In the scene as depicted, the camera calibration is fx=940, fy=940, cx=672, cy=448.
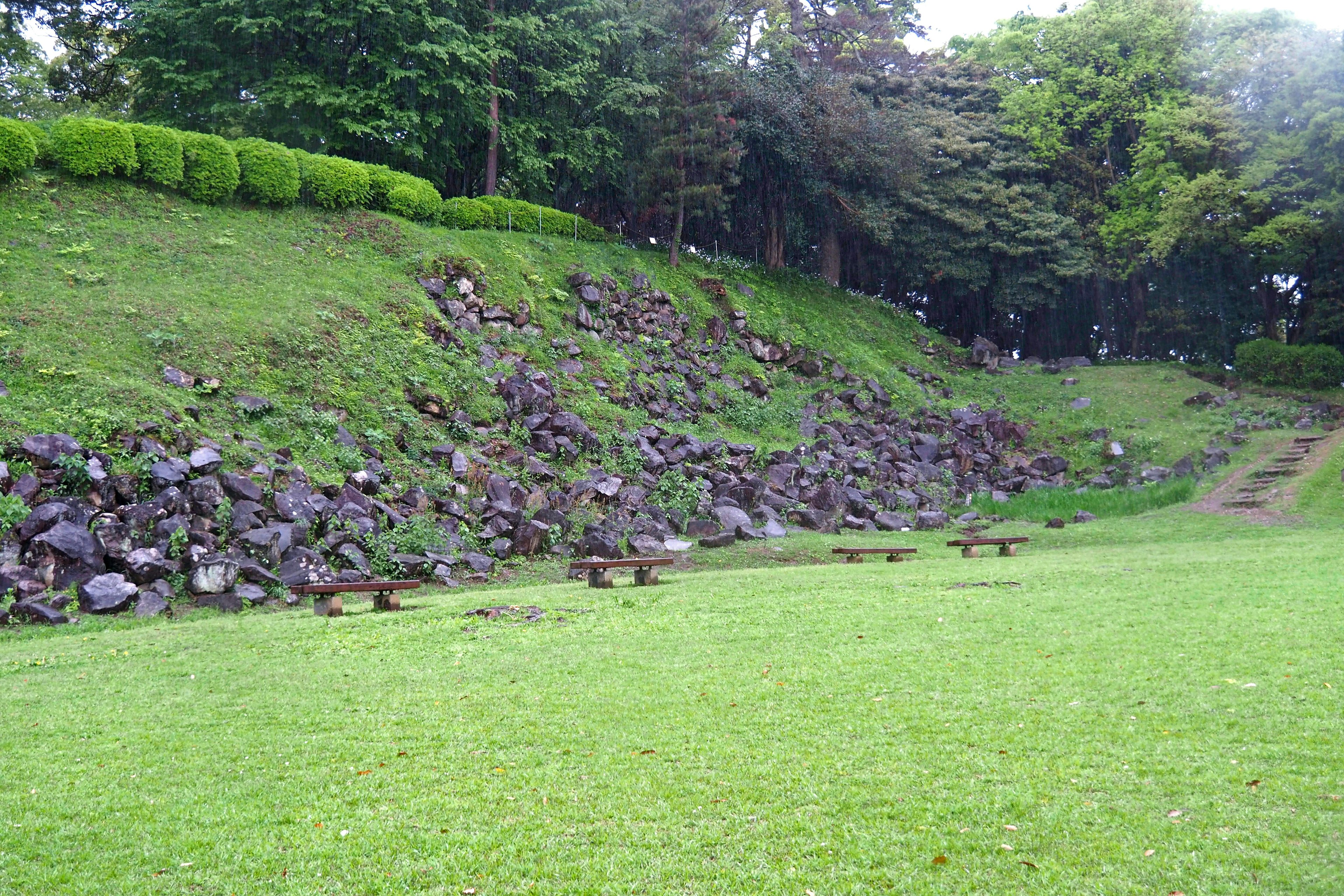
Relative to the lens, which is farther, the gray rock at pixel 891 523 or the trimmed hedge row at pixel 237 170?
the trimmed hedge row at pixel 237 170

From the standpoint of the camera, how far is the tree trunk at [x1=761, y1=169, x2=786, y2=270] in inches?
1319

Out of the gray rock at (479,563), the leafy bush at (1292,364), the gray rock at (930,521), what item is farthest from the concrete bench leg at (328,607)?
the leafy bush at (1292,364)

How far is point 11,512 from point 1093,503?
69.2 ft

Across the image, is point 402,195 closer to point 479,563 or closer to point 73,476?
point 479,563

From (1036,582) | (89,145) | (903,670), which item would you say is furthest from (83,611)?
(89,145)

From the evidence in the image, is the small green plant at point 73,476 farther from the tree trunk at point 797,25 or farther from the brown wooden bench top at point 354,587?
the tree trunk at point 797,25

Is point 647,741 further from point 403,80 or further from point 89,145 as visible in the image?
point 403,80

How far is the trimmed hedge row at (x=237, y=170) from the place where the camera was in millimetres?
21000

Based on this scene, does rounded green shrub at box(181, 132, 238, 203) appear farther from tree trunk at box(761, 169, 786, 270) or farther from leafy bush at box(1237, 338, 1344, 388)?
leafy bush at box(1237, 338, 1344, 388)

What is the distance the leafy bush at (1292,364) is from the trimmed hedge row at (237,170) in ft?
79.3

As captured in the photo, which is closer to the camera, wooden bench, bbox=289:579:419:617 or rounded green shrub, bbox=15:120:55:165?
wooden bench, bbox=289:579:419:617

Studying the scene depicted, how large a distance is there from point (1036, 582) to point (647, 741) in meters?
7.99

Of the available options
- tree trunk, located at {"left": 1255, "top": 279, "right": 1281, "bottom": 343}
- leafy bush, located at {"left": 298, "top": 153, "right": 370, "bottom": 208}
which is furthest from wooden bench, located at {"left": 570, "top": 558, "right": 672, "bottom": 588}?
tree trunk, located at {"left": 1255, "top": 279, "right": 1281, "bottom": 343}

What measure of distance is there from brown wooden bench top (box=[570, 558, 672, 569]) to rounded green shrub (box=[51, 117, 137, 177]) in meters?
16.0
